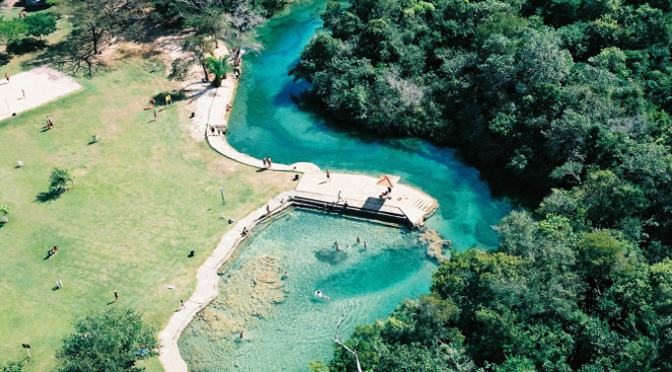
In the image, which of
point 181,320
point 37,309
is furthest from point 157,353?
point 37,309

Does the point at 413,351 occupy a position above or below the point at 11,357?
above

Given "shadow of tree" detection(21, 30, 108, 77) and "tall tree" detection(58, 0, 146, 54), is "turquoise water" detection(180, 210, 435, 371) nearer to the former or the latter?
"shadow of tree" detection(21, 30, 108, 77)

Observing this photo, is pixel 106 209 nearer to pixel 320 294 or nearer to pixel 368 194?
pixel 320 294

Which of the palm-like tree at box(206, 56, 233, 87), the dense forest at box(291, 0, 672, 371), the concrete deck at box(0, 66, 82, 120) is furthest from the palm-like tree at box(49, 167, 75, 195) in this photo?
the dense forest at box(291, 0, 672, 371)

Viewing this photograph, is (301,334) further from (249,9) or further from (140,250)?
(249,9)

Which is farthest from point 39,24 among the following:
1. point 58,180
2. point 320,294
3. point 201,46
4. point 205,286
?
point 320,294

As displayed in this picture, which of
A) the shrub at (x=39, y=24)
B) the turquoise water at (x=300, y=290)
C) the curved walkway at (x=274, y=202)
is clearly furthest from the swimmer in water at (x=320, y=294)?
the shrub at (x=39, y=24)

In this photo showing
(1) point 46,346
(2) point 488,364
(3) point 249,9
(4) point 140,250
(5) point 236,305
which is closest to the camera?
(2) point 488,364
